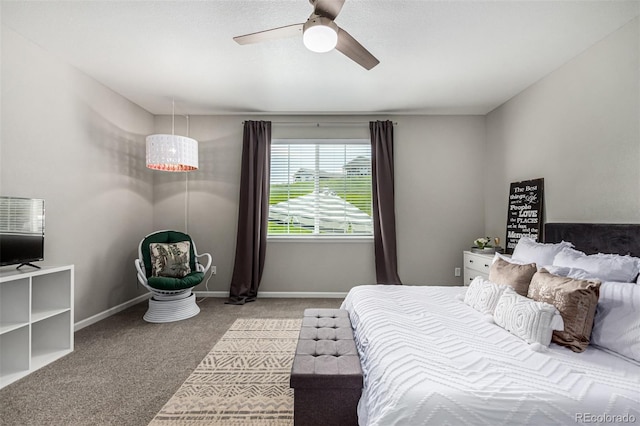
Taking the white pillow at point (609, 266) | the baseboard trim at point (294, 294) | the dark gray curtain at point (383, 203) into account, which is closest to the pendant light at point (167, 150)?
the baseboard trim at point (294, 294)

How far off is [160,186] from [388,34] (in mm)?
3799

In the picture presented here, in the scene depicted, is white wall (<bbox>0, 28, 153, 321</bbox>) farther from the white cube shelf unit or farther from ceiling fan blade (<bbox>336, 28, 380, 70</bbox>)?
ceiling fan blade (<bbox>336, 28, 380, 70</bbox>)

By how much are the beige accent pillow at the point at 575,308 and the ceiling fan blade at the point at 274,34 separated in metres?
2.24

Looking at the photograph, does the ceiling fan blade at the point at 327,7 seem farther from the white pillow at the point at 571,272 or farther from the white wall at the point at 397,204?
the white wall at the point at 397,204

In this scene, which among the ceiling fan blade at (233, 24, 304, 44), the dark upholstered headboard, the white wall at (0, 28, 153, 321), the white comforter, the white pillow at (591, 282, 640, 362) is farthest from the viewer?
the white wall at (0, 28, 153, 321)

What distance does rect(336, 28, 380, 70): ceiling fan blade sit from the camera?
1946mm

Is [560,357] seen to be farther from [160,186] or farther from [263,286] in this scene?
[160,186]

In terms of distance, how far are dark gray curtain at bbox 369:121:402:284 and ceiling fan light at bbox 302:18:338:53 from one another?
257 centimetres

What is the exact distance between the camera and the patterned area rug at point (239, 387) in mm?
1755

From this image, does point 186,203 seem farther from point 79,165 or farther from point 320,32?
point 320,32

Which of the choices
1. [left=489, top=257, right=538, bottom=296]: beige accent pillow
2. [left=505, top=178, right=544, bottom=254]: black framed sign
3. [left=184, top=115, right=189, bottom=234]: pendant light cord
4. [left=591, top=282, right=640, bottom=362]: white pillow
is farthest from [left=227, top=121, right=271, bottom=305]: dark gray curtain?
[left=591, top=282, right=640, bottom=362]: white pillow

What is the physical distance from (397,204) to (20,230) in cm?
417

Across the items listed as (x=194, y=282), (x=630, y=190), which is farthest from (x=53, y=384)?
(x=630, y=190)

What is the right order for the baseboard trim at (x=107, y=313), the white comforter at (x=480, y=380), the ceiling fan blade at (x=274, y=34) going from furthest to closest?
the baseboard trim at (x=107, y=313)
the ceiling fan blade at (x=274, y=34)
the white comforter at (x=480, y=380)
